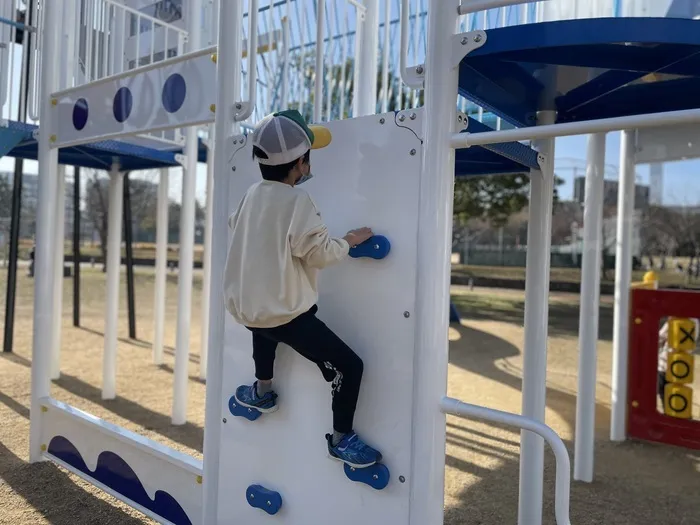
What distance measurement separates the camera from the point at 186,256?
15.6 feet

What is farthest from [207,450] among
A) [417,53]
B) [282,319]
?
[417,53]

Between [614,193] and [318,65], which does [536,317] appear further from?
[614,193]

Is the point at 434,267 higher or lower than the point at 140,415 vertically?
higher

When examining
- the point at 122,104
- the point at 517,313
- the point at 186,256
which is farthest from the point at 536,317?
the point at 517,313

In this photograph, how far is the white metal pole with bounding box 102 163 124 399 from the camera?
5078 mm

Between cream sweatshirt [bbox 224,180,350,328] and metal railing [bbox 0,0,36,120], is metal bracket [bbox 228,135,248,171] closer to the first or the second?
cream sweatshirt [bbox 224,180,350,328]

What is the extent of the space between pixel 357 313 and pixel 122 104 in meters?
1.94

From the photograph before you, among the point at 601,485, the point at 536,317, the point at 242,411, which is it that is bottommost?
the point at 601,485

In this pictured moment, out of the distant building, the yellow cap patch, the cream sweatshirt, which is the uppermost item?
the distant building

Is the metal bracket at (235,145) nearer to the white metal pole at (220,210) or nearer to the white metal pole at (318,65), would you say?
the white metal pole at (220,210)

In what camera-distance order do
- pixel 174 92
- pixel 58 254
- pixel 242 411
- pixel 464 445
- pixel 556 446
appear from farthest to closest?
pixel 58 254 < pixel 464 445 < pixel 174 92 < pixel 242 411 < pixel 556 446

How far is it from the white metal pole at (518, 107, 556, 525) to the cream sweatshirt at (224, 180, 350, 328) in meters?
1.12

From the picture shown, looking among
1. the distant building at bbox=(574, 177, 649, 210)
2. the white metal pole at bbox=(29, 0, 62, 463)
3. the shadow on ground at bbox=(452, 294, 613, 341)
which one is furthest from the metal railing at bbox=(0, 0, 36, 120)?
the distant building at bbox=(574, 177, 649, 210)

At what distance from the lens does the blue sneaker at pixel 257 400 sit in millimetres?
2236
